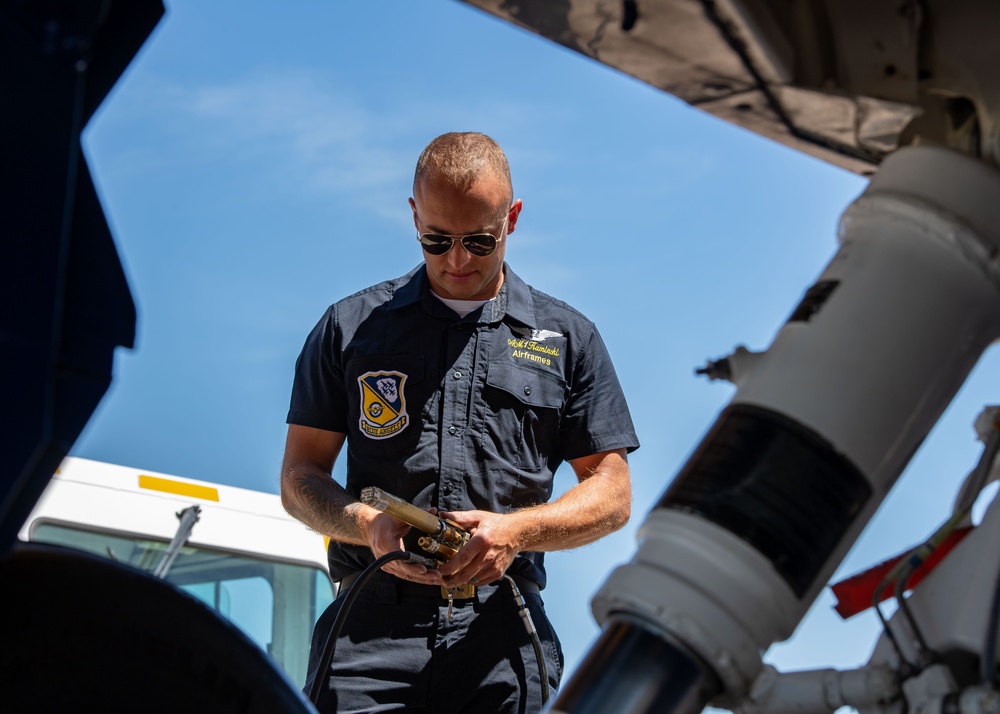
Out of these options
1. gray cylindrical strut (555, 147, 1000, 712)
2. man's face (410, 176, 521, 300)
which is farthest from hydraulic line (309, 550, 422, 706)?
gray cylindrical strut (555, 147, 1000, 712)

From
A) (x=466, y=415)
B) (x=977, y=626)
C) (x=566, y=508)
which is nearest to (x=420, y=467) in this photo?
(x=466, y=415)

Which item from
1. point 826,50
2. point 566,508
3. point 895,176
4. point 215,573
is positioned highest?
point 826,50

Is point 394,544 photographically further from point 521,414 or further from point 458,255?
point 458,255

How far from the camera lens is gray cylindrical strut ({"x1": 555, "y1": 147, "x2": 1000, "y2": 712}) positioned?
124cm

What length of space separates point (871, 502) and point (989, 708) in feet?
0.81

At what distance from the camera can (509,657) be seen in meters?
2.95

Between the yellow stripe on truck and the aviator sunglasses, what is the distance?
7.81ft

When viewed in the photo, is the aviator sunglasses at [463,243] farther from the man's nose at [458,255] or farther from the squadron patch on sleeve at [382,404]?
the squadron patch on sleeve at [382,404]

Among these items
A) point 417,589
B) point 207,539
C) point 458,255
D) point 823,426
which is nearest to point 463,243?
point 458,255


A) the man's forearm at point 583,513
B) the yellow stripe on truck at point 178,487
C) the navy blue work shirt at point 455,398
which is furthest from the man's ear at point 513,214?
the yellow stripe on truck at point 178,487

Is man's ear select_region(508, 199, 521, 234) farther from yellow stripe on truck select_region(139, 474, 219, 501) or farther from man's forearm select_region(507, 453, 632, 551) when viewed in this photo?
yellow stripe on truck select_region(139, 474, 219, 501)

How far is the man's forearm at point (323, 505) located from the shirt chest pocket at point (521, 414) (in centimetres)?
39

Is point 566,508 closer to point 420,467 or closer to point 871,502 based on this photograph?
point 420,467

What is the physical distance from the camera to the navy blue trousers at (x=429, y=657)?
2.88 m
